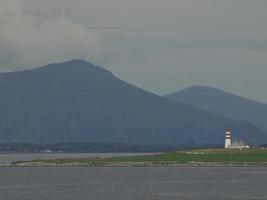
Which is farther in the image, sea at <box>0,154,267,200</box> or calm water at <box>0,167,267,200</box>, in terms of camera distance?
calm water at <box>0,167,267,200</box>

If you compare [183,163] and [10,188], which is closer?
[10,188]

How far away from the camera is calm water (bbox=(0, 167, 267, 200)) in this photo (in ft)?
366

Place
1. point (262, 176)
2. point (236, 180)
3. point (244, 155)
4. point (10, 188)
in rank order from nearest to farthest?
point (10, 188), point (236, 180), point (262, 176), point (244, 155)

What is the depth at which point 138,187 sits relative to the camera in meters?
128

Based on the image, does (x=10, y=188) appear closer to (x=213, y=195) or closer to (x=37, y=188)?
(x=37, y=188)

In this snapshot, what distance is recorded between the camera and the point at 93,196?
11131 cm

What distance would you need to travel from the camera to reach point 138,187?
128m

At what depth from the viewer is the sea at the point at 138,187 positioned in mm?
111250

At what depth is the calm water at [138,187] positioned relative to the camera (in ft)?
366

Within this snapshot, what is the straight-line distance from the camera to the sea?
111250 millimetres

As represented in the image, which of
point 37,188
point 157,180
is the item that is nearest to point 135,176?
point 157,180

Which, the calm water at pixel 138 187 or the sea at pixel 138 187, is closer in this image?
the sea at pixel 138 187

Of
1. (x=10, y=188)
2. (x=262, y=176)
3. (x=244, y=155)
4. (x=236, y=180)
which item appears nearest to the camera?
(x=10, y=188)

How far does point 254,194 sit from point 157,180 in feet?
108
